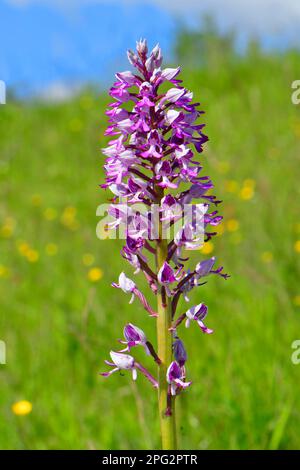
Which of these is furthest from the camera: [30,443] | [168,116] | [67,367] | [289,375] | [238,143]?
[238,143]

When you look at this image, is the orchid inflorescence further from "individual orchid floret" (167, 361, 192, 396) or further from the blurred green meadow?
the blurred green meadow

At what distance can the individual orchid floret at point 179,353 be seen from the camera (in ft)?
6.49

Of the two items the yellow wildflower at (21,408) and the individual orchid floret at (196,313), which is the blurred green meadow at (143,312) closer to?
the yellow wildflower at (21,408)

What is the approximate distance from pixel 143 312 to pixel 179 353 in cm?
266

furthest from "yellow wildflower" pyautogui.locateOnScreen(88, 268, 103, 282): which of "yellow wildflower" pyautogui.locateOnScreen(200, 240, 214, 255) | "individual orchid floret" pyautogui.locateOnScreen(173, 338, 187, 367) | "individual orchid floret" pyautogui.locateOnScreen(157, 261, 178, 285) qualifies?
"individual orchid floret" pyautogui.locateOnScreen(157, 261, 178, 285)

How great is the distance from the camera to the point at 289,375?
138 inches

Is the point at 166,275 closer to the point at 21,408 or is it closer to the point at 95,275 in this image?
the point at 21,408

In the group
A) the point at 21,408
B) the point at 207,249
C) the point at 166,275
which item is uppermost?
the point at 207,249

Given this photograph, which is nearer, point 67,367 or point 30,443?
point 30,443

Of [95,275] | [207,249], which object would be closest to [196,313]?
[95,275]

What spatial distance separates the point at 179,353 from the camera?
6.50 feet

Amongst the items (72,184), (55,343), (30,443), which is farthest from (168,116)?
(72,184)

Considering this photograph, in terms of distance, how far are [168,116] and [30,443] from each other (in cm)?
214
